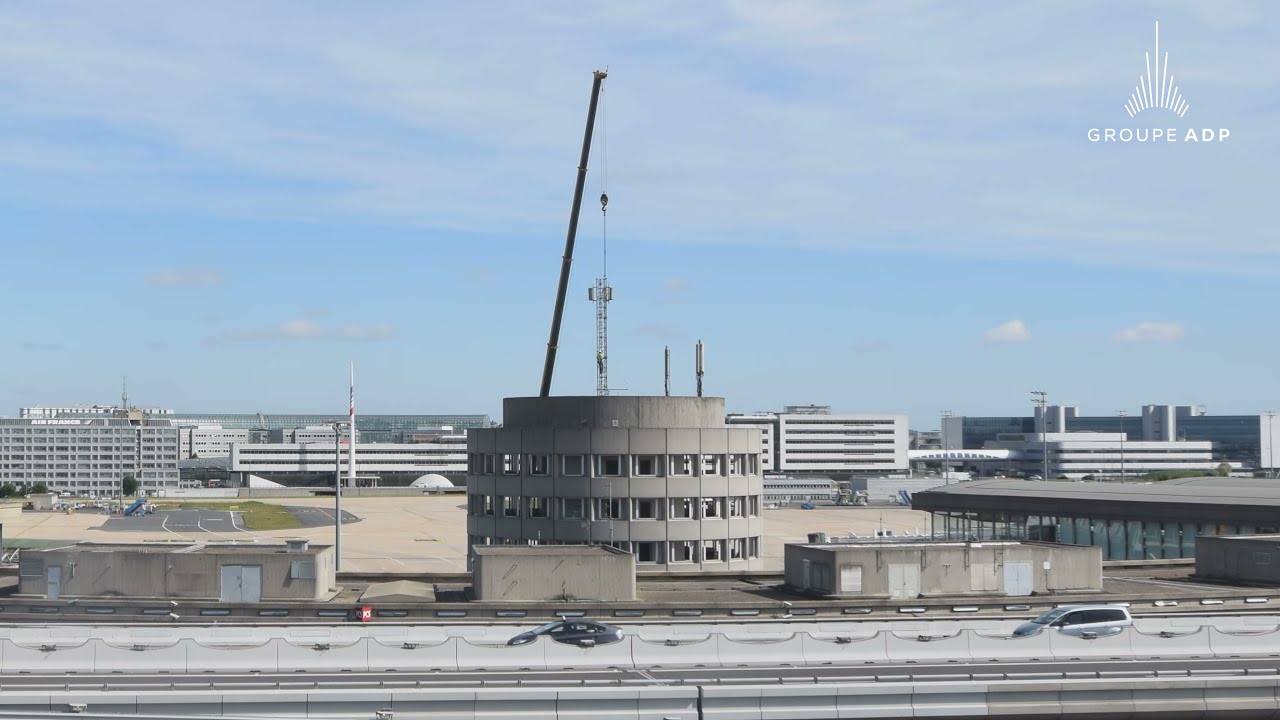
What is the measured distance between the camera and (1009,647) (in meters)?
34.8

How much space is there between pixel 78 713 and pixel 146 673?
5231mm

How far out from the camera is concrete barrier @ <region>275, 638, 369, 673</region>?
1297 inches

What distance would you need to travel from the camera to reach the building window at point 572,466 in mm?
67750

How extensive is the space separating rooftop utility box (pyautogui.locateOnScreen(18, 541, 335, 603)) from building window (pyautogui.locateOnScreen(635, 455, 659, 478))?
23255mm

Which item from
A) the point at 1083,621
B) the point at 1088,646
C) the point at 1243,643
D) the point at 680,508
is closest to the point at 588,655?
the point at 1088,646

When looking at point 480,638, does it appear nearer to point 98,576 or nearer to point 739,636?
point 739,636

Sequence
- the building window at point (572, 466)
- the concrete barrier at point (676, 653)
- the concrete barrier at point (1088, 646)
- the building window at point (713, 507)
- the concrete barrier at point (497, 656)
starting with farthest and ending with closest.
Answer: the building window at point (713, 507), the building window at point (572, 466), the concrete barrier at point (1088, 646), the concrete barrier at point (676, 653), the concrete barrier at point (497, 656)

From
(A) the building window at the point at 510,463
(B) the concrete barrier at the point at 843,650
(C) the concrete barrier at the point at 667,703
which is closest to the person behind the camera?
(C) the concrete barrier at the point at 667,703

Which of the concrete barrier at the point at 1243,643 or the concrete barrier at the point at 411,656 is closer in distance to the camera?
the concrete barrier at the point at 411,656

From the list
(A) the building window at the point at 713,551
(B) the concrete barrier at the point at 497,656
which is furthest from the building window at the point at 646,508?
(B) the concrete barrier at the point at 497,656

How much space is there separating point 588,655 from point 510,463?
37.0 metres

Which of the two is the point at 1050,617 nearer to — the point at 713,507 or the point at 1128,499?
the point at 713,507

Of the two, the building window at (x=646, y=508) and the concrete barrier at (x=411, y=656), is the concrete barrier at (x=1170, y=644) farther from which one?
the building window at (x=646, y=508)

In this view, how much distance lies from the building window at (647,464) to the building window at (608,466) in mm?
937
